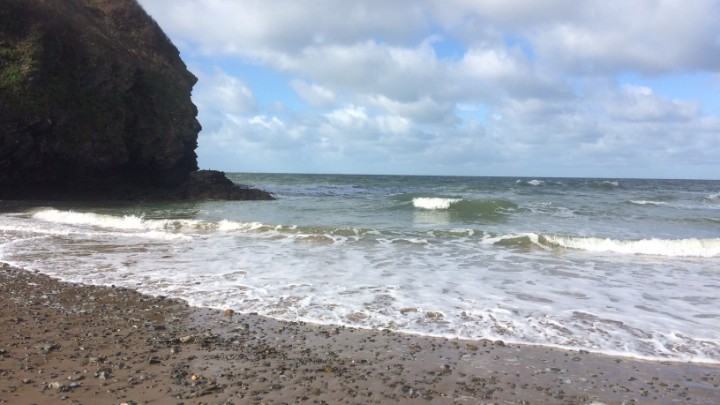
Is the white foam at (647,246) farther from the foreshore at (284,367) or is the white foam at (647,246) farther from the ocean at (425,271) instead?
the foreshore at (284,367)

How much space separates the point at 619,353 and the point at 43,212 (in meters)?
21.4

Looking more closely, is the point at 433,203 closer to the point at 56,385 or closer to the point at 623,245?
the point at 623,245

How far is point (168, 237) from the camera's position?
1463cm

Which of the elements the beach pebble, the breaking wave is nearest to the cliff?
the breaking wave

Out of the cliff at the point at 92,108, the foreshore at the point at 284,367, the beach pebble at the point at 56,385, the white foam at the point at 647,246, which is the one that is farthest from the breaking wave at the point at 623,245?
the cliff at the point at 92,108

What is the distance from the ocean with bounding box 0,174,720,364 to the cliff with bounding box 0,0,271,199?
16.2 feet

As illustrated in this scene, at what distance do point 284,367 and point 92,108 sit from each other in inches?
1018

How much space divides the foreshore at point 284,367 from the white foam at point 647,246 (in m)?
9.43

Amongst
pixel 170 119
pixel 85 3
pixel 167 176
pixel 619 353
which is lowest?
pixel 619 353

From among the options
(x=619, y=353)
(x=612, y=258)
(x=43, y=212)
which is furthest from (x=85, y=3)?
(x=619, y=353)

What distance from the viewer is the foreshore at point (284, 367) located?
14.0ft

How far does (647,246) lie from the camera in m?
14.0

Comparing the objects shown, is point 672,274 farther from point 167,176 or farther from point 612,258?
point 167,176

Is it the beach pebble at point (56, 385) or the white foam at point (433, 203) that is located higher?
the white foam at point (433, 203)
